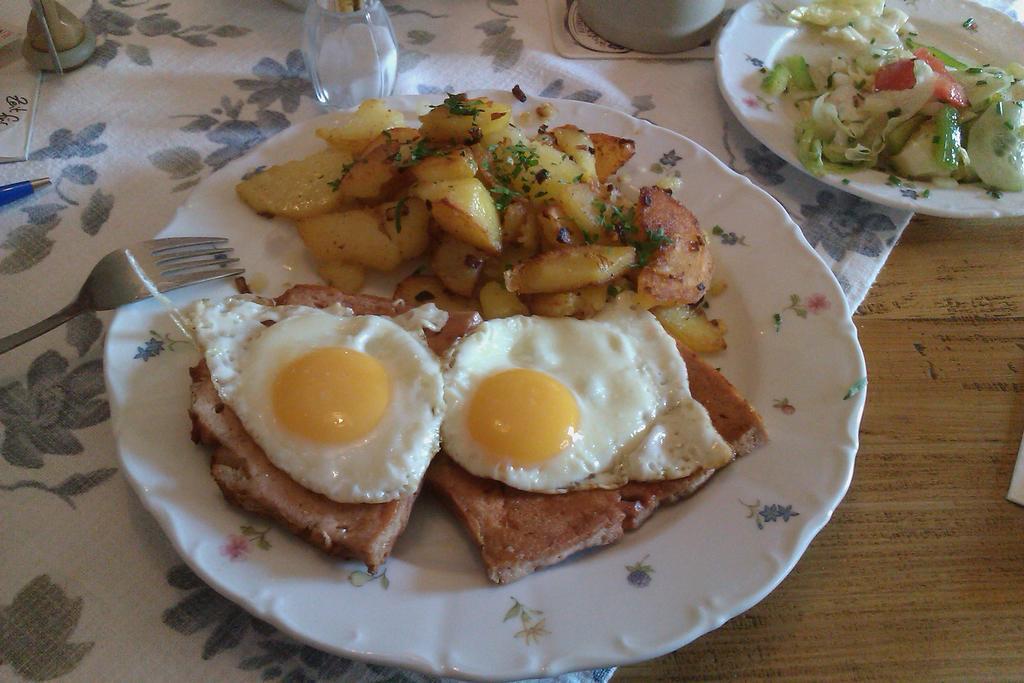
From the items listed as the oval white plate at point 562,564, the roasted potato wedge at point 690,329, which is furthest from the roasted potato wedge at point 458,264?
the roasted potato wedge at point 690,329

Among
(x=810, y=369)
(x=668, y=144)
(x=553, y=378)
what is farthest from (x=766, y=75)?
(x=553, y=378)

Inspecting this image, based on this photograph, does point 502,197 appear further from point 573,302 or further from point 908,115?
point 908,115

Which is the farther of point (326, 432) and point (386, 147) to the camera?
point (386, 147)

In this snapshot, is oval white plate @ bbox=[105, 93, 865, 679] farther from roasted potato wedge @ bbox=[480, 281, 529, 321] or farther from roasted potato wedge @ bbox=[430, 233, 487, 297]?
roasted potato wedge @ bbox=[480, 281, 529, 321]

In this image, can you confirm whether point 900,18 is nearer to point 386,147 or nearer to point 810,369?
point 810,369

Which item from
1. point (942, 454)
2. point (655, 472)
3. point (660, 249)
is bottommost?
point (942, 454)

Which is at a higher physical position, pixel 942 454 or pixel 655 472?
pixel 655 472

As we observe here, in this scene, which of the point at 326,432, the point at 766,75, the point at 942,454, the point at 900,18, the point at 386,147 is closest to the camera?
the point at 326,432

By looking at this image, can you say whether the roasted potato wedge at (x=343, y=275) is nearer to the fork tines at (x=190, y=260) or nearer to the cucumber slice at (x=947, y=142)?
the fork tines at (x=190, y=260)
